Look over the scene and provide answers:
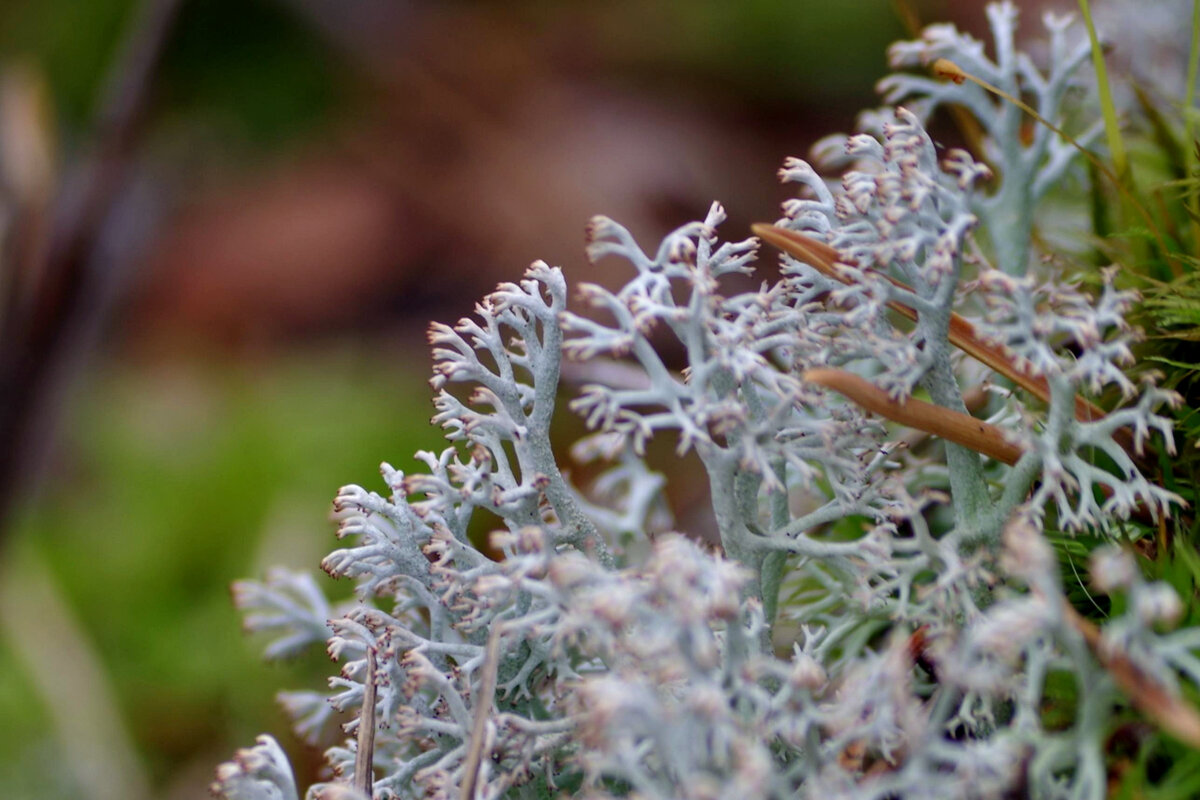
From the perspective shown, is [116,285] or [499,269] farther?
[499,269]

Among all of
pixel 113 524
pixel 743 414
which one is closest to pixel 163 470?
pixel 113 524

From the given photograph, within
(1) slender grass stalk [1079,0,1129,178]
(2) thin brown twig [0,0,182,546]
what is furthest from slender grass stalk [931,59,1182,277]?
(2) thin brown twig [0,0,182,546]

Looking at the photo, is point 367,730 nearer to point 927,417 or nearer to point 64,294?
point 927,417

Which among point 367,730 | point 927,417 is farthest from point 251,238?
point 927,417

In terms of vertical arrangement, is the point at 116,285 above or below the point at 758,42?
below

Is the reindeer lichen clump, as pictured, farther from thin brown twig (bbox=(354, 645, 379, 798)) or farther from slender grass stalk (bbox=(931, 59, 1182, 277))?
slender grass stalk (bbox=(931, 59, 1182, 277))

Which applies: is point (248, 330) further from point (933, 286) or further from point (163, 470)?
point (933, 286)

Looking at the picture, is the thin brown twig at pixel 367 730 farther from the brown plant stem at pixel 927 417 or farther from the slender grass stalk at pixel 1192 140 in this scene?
the slender grass stalk at pixel 1192 140
